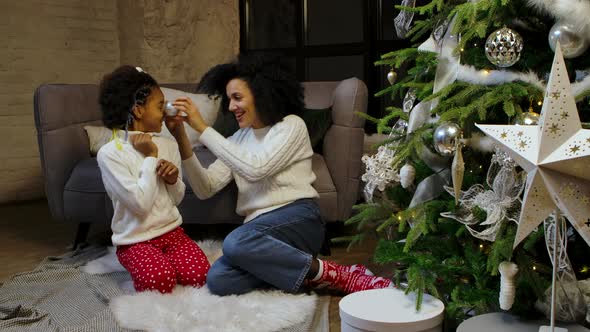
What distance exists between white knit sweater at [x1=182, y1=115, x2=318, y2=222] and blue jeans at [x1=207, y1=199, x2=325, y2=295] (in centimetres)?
6

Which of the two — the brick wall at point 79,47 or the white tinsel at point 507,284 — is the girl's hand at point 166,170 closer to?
the white tinsel at point 507,284

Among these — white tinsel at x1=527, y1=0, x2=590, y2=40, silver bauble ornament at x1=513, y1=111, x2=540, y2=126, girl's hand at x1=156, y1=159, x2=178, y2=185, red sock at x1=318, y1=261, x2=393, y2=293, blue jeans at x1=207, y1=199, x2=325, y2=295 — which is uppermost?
white tinsel at x1=527, y1=0, x2=590, y2=40

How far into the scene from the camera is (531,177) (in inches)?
41.6

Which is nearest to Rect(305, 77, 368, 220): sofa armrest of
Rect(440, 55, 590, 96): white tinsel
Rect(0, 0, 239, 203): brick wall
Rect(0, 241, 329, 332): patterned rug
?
Rect(0, 241, 329, 332): patterned rug

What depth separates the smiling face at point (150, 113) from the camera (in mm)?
2043

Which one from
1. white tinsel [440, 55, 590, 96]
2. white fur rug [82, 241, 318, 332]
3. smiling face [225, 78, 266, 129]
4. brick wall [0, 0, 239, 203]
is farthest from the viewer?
brick wall [0, 0, 239, 203]

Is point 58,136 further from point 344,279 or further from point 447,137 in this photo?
point 447,137

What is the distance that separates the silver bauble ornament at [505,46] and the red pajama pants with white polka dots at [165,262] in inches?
47.9

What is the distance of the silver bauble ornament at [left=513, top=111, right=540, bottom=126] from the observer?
4.01 ft

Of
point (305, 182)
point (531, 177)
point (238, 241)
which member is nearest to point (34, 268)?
point (238, 241)

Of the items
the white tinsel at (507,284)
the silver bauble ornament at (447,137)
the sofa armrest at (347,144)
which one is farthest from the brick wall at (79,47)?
the white tinsel at (507,284)

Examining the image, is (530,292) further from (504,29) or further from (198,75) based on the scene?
(198,75)

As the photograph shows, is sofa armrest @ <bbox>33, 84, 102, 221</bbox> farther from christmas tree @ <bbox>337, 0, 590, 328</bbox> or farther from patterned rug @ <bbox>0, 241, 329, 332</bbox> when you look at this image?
christmas tree @ <bbox>337, 0, 590, 328</bbox>

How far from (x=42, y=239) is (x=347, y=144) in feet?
5.01
